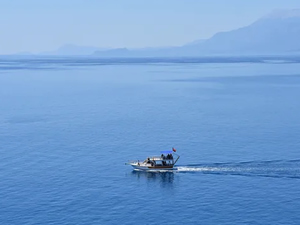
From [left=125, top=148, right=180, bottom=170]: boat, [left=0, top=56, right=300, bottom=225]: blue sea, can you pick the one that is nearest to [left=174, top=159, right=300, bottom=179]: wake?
[left=0, top=56, right=300, bottom=225]: blue sea

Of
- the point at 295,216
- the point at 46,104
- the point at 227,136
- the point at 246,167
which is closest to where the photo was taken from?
the point at 295,216

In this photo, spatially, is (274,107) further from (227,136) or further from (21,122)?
(21,122)

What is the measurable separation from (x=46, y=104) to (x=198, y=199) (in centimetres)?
11130

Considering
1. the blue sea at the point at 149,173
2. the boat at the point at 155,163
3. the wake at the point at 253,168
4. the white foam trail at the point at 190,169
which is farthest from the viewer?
the boat at the point at 155,163

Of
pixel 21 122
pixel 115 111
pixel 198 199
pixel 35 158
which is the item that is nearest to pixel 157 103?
pixel 115 111

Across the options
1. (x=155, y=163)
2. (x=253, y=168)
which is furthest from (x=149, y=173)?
(x=253, y=168)

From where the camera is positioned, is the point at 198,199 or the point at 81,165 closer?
the point at 198,199

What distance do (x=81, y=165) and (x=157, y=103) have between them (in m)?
87.1

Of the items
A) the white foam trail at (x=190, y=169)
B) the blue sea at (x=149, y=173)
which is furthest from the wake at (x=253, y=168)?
the blue sea at (x=149, y=173)

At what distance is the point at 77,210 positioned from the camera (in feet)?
233

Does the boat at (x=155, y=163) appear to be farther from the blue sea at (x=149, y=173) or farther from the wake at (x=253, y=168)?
the wake at (x=253, y=168)

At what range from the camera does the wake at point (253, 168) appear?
283 feet

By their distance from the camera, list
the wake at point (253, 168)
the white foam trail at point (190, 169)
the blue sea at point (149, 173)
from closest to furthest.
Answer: the blue sea at point (149, 173) < the wake at point (253, 168) < the white foam trail at point (190, 169)

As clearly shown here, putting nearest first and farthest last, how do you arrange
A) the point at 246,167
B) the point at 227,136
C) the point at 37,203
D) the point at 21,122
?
the point at 37,203 < the point at 246,167 < the point at 227,136 < the point at 21,122
